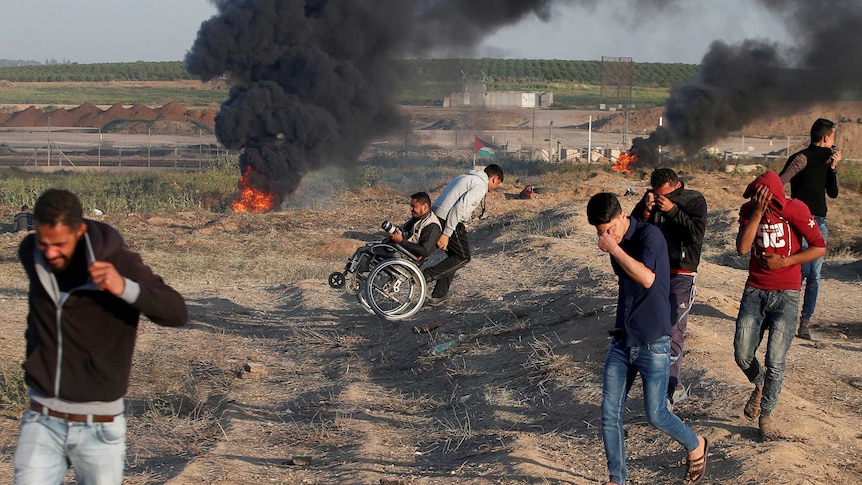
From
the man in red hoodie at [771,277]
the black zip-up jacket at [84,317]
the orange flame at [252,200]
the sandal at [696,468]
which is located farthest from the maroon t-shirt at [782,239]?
the orange flame at [252,200]

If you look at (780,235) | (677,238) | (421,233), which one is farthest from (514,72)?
(780,235)

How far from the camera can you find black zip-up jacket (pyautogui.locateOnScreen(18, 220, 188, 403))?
12.7 feet

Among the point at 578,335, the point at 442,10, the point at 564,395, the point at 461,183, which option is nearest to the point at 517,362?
the point at 578,335

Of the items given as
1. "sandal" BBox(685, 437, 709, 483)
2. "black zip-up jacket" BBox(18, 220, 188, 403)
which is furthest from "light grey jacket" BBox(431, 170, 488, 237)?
"black zip-up jacket" BBox(18, 220, 188, 403)

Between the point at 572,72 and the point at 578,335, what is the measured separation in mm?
109282

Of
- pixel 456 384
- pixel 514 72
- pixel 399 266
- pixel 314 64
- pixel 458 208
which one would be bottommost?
pixel 456 384

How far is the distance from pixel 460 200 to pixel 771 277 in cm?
492

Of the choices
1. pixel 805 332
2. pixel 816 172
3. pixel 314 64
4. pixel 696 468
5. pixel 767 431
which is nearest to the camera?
pixel 696 468

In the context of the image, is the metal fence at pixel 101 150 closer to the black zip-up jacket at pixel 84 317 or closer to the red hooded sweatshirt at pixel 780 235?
the red hooded sweatshirt at pixel 780 235

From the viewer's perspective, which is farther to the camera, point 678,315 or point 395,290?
point 395,290

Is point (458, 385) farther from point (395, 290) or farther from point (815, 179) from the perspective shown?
point (815, 179)

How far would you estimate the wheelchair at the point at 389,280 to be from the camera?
36.7ft

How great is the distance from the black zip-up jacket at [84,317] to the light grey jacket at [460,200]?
7.00 meters

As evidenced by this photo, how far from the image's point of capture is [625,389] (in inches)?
211
